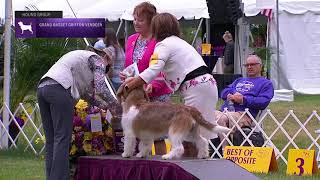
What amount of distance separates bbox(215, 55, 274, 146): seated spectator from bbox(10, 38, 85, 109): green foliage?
2.33m

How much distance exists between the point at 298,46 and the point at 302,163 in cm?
1068

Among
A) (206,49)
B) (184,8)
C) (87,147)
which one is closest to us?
(87,147)

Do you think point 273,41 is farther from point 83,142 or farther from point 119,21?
point 83,142

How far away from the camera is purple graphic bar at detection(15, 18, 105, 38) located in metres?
8.95

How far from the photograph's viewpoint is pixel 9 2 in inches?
371

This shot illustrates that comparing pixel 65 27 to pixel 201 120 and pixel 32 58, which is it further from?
pixel 201 120

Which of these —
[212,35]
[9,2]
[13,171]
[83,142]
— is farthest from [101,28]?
[212,35]

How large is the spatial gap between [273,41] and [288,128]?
6257 mm

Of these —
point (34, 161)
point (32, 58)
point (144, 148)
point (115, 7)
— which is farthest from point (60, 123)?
point (115, 7)

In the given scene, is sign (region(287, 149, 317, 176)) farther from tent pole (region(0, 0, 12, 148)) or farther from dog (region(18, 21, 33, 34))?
tent pole (region(0, 0, 12, 148))

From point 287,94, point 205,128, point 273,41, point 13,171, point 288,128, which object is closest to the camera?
point 205,128

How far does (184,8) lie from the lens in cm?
1734

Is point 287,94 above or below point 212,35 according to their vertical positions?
below

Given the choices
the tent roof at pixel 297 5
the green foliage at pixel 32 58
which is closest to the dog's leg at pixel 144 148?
the green foliage at pixel 32 58
